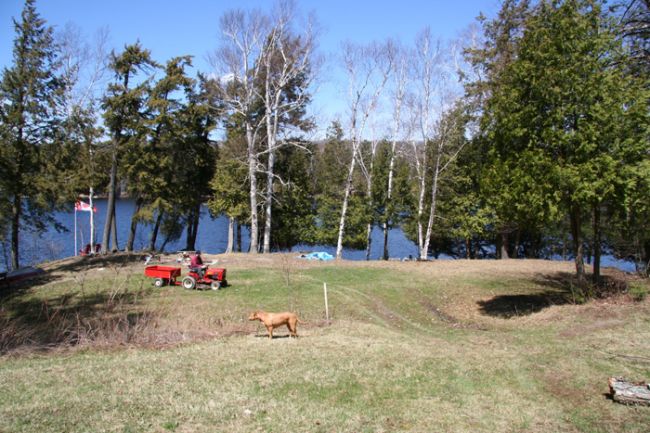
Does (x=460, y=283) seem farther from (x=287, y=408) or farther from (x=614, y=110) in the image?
(x=287, y=408)

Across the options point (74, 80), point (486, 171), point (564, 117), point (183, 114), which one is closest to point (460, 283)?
point (486, 171)

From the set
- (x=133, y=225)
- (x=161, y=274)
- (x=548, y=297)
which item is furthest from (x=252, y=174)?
(x=548, y=297)

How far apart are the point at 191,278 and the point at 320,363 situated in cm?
1000

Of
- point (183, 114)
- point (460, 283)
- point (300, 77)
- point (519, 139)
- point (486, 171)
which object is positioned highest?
point (300, 77)

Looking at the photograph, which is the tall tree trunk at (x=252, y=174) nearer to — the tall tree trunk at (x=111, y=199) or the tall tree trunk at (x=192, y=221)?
the tall tree trunk at (x=111, y=199)

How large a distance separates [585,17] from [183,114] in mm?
23928

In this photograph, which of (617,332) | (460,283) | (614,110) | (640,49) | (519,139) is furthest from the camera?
(460,283)

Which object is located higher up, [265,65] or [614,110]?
[265,65]

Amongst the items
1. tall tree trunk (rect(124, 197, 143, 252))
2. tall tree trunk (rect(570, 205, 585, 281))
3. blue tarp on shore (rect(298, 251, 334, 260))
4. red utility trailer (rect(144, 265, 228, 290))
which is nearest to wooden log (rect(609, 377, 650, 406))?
tall tree trunk (rect(570, 205, 585, 281))

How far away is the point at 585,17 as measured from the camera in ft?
50.4

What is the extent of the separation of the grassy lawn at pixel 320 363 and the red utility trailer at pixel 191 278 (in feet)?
1.45

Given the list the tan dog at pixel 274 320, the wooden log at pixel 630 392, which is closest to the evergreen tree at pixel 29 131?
the tan dog at pixel 274 320

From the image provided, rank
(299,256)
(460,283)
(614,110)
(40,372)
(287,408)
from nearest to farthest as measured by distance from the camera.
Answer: (287,408)
(40,372)
(614,110)
(460,283)
(299,256)

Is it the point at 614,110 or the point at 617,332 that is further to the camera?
the point at 614,110
